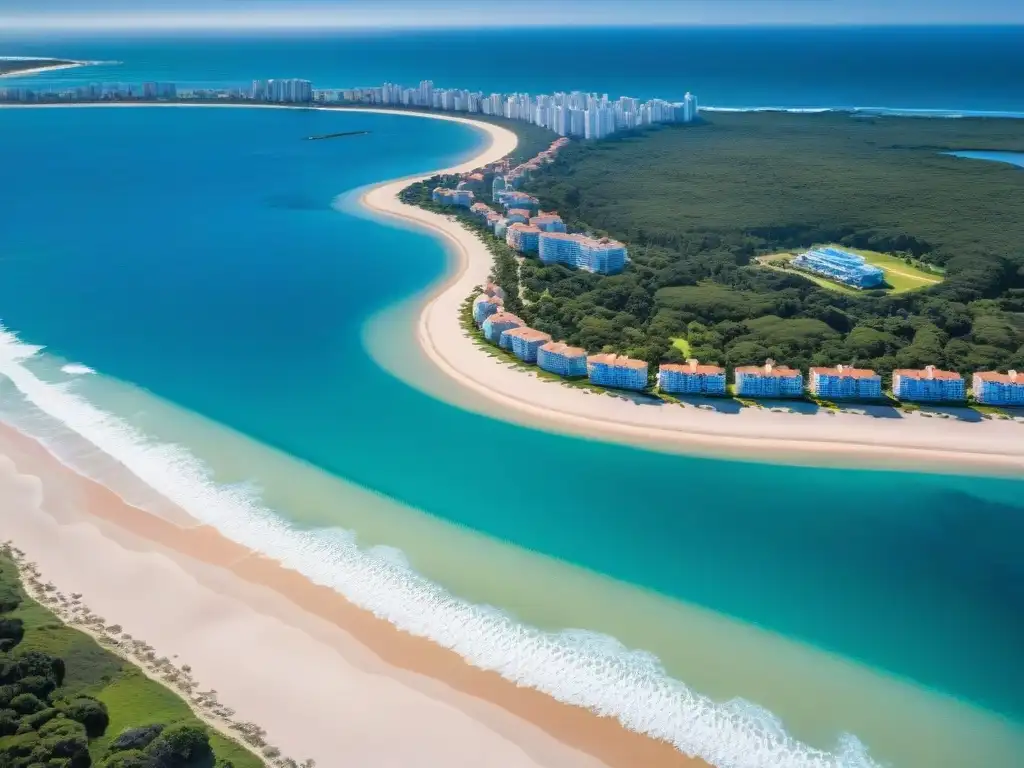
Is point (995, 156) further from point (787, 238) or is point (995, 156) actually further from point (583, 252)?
point (583, 252)

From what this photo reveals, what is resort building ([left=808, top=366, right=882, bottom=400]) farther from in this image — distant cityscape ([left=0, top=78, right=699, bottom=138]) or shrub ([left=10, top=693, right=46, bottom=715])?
distant cityscape ([left=0, top=78, right=699, bottom=138])

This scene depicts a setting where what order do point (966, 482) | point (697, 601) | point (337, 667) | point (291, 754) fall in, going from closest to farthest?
point (291, 754) < point (337, 667) < point (697, 601) < point (966, 482)

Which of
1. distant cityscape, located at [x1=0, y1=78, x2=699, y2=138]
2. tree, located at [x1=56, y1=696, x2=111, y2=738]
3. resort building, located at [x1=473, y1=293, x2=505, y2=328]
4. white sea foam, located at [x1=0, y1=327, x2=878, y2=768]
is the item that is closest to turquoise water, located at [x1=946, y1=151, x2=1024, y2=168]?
distant cityscape, located at [x1=0, y1=78, x2=699, y2=138]

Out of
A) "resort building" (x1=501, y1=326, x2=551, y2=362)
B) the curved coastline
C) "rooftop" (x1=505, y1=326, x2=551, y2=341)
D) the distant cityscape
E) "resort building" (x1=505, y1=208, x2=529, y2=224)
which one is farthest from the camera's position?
the distant cityscape

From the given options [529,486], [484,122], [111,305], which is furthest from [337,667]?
[484,122]

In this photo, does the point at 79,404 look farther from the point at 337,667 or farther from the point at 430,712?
the point at 430,712

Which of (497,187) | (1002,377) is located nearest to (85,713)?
(1002,377)

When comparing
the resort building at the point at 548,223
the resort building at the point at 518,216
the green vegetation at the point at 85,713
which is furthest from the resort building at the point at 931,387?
the resort building at the point at 518,216

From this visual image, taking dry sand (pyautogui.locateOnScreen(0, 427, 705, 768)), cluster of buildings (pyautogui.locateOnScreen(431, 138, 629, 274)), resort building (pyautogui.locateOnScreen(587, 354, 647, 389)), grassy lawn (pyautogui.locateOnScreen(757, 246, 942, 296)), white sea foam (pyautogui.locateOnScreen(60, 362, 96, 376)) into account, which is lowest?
dry sand (pyautogui.locateOnScreen(0, 427, 705, 768))
